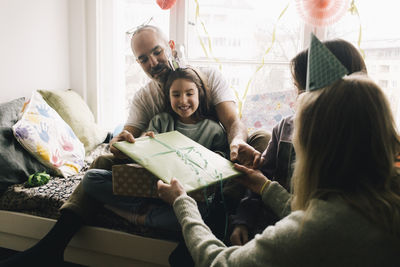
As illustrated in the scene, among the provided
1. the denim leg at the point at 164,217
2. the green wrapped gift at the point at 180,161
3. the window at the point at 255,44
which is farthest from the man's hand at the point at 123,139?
the window at the point at 255,44

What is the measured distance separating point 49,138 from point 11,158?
0.73ft

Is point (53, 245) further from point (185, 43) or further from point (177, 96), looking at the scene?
point (185, 43)

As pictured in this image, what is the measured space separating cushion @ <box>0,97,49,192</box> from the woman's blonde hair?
1.35 metres

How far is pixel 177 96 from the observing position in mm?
1438

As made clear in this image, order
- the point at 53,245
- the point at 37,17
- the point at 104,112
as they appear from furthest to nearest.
A: the point at 104,112 < the point at 37,17 < the point at 53,245

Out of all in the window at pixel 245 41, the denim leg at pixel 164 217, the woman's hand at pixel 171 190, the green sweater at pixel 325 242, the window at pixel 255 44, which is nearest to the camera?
the green sweater at pixel 325 242

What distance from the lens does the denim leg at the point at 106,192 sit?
121 cm

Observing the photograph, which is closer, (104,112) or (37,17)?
(37,17)

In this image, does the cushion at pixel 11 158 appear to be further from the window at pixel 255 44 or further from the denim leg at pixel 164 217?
the window at pixel 255 44

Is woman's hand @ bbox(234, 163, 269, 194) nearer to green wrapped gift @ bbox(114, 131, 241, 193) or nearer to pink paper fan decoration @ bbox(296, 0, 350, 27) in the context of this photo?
green wrapped gift @ bbox(114, 131, 241, 193)

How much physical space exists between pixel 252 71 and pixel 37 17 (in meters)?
1.49

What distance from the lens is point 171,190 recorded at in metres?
0.89

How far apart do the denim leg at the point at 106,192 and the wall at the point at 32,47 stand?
3.07 ft

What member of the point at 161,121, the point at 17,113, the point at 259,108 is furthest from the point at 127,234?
the point at 259,108
